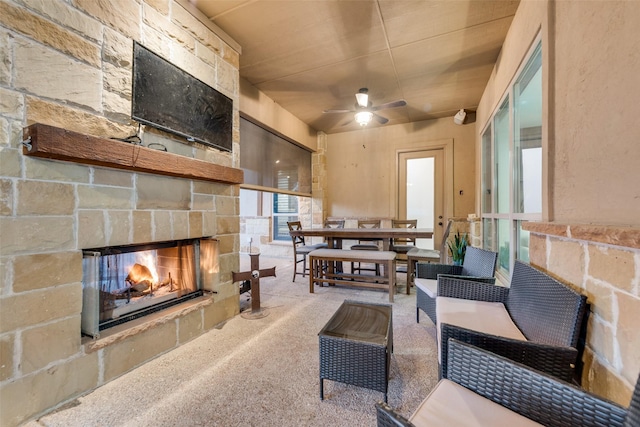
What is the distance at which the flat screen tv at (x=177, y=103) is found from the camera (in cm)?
175

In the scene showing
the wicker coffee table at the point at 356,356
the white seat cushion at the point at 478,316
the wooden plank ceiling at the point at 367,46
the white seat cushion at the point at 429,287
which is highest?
the wooden plank ceiling at the point at 367,46

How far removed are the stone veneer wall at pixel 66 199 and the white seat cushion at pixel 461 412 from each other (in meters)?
1.82

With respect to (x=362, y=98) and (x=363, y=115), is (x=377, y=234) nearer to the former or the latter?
(x=363, y=115)

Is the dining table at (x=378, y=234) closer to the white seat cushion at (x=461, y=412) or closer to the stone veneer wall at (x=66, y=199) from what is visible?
the stone veneer wall at (x=66, y=199)

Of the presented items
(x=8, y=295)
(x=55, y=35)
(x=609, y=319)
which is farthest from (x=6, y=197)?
(x=609, y=319)

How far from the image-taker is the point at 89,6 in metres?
1.50

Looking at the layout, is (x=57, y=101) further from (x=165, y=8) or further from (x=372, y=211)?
(x=372, y=211)

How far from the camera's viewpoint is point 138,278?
2.06 meters

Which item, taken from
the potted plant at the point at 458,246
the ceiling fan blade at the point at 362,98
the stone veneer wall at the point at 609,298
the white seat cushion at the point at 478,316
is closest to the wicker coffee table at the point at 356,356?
the white seat cushion at the point at 478,316

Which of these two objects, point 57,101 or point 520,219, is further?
point 520,219

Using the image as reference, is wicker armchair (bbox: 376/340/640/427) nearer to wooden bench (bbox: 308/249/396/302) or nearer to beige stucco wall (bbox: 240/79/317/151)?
wooden bench (bbox: 308/249/396/302)

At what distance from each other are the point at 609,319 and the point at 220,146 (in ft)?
8.86

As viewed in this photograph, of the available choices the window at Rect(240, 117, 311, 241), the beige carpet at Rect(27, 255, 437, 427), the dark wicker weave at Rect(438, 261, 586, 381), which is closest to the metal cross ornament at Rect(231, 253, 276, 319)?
the beige carpet at Rect(27, 255, 437, 427)

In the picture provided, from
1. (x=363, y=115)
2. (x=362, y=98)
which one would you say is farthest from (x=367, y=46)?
(x=363, y=115)
